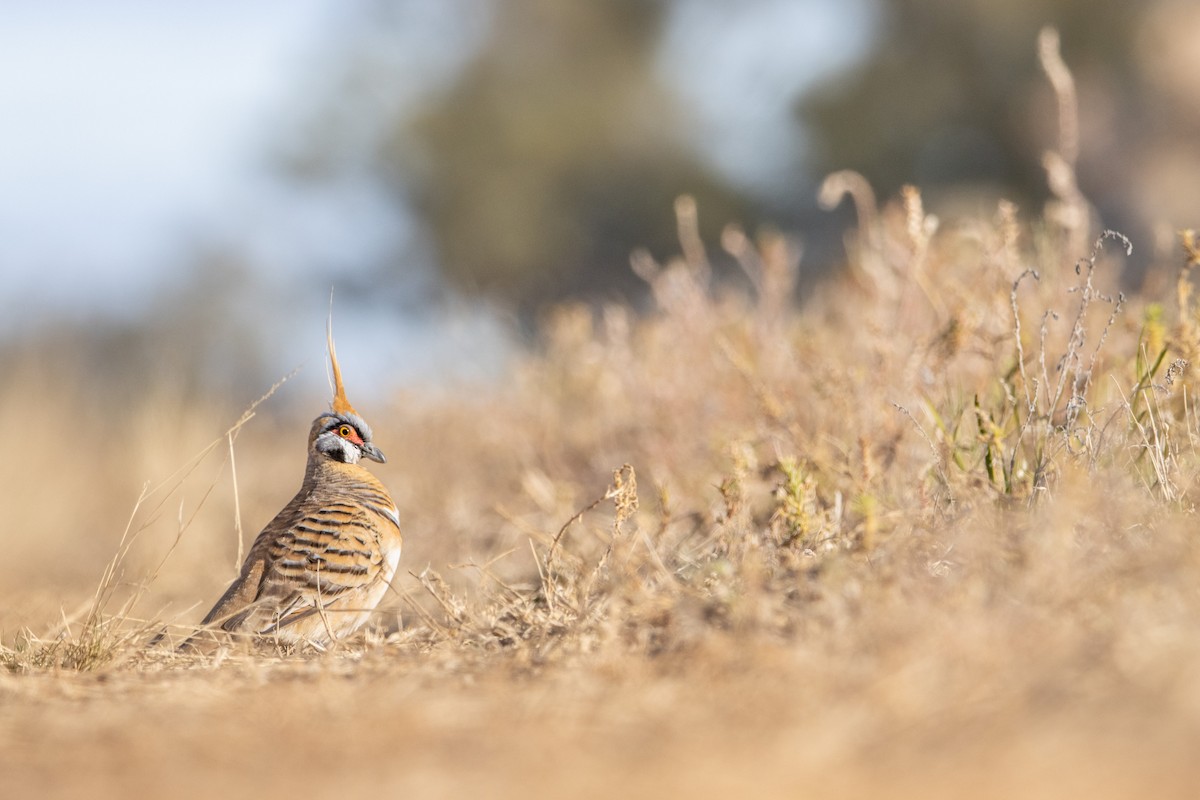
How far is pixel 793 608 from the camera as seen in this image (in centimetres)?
301

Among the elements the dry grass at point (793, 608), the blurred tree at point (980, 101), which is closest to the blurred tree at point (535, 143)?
the blurred tree at point (980, 101)

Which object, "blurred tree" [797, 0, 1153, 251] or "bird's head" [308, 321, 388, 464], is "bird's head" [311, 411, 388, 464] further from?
"blurred tree" [797, 0, 1153, 251]

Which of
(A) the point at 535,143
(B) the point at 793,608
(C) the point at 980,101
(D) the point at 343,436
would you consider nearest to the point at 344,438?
(D) the point at 343,436

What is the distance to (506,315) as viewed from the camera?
7934 millimetres

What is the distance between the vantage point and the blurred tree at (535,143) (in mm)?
21609

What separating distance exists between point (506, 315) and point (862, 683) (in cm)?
572

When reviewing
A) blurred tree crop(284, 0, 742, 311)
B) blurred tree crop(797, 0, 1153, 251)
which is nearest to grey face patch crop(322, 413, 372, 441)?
blurred tree crop(797, 0, 1153, 251)

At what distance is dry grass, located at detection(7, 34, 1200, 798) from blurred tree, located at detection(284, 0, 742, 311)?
50.6 feet

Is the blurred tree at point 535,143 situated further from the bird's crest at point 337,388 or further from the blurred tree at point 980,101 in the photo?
the bird's crest at point 337,388

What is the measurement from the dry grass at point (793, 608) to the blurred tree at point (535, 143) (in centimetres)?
1543

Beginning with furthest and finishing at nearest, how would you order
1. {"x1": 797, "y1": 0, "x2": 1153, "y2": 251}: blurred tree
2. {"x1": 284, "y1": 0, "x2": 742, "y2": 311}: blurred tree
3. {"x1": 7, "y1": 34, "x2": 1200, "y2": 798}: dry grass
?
1. {"x1": 284, "y1": 0, "x2": 742, "y2": 311}: blurred tree
2. {"x1": 797, "y1": 0, "x2": 1153, "y2": 251}: blurred tree
3. {"x1": 7, "y1": 34, "x2": 1200, "y2": 798}: dry grass

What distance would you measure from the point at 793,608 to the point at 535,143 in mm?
19730

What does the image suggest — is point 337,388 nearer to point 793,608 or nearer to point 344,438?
point 344,438

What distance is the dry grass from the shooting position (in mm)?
2215
